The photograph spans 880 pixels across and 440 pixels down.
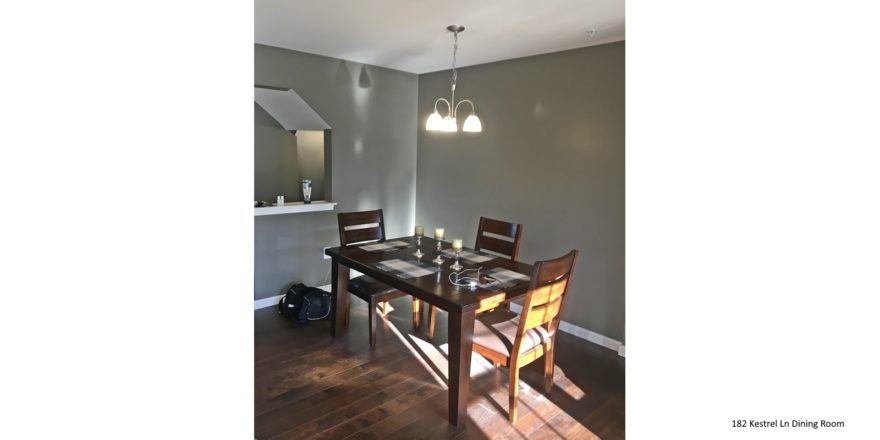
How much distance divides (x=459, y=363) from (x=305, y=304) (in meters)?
1.74

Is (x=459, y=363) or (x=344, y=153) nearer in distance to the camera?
(x=459, y=363)

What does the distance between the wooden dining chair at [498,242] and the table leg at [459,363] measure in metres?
0.89

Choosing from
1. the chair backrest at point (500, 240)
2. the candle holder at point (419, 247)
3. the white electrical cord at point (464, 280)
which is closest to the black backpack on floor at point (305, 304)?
the candle holder at point (419, 247)

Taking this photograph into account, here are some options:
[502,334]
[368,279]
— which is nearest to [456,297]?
[502,334]

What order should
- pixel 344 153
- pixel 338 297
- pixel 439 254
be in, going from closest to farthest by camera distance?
pixel 439 254, pixel 338 297, pixel 344 153

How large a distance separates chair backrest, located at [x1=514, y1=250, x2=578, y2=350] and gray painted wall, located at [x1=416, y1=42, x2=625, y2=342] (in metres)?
1.00

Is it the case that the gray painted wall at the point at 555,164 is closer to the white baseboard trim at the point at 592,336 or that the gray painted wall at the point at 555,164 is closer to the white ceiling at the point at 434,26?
the white baseboard trim at the point at 592,336

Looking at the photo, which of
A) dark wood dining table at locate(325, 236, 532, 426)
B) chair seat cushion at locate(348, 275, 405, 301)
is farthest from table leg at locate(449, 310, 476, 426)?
chair seat cushion at locate(348, 275, 405, 301)

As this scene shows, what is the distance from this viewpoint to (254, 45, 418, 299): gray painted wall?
12.4 feet

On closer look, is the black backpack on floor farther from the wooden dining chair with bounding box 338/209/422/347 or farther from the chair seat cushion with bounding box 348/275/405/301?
the chair seat cushion with bounding box 348/275/405/301

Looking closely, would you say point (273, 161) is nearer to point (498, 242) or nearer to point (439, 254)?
point (439, 254)

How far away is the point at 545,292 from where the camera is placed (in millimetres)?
2213
